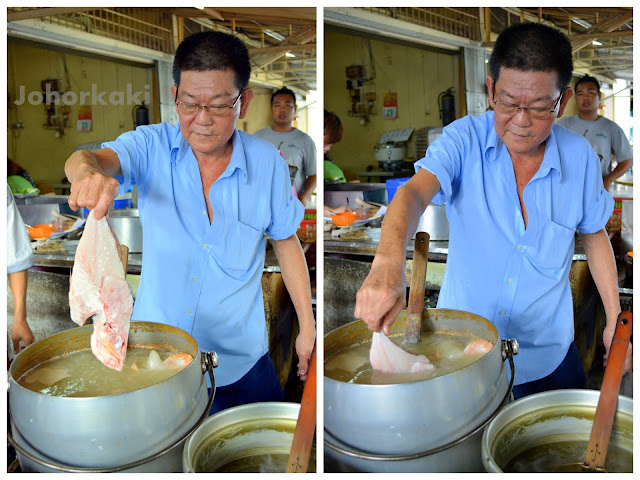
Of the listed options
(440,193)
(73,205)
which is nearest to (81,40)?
(73,205)

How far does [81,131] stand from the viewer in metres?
1.36

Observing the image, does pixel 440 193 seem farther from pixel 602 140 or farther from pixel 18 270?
pixel 18 270

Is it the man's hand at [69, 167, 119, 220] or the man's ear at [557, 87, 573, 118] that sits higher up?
the man's ear at [557, 87, 573, 118]

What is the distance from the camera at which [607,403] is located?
1.10m

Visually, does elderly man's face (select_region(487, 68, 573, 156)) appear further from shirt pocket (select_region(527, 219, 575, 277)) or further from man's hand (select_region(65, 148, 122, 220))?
man's hand (select_region(65, 148, 122, 220))

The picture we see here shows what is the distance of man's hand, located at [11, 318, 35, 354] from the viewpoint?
133cm

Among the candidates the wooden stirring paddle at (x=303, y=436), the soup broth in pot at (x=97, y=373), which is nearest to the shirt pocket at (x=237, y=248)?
the soup broth in pot at (x=97, y=373)

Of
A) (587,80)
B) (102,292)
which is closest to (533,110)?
(587,80)

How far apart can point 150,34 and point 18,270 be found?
0.62 m

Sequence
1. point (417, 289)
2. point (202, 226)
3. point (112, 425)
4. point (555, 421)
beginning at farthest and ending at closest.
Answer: point (202, 226), point (417, 289), point (555, 421), point (112, 425)

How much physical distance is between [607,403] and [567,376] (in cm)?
22

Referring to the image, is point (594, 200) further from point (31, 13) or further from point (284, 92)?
point (31, 13)

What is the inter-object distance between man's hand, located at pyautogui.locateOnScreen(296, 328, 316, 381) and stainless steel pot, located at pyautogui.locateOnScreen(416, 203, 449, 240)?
355 mm
